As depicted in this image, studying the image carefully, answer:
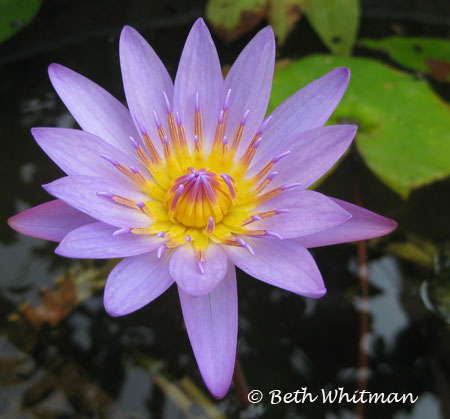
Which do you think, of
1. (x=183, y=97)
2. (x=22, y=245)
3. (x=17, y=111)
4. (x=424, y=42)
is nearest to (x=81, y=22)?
(x=17, y=111)

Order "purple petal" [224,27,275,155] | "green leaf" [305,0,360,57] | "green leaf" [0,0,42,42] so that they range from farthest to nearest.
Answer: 1. "green leaf" [305,0,360,57]
2. "green leaf" [0,0,42,42]
3. "purple petal" [224,27,275,155]

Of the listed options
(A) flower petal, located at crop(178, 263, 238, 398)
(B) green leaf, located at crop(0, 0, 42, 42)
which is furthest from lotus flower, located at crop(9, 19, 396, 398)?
(B) green leaf, located at crop(0, 0, 42, 42)

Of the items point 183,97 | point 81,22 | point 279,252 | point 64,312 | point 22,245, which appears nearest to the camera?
point 279,252

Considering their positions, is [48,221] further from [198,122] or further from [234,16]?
[234,16]

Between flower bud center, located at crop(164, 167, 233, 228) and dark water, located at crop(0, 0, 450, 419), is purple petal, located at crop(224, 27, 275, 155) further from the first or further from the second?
dark water, located at crop(0, 0, 450, 419)

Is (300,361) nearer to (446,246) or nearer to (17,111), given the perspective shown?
(446,246)

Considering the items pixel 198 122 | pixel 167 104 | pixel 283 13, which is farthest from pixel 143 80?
pixel 283 13

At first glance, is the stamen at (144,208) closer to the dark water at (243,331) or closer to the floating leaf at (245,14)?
the dark water at (243,331)

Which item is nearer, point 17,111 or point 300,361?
point 300,361
